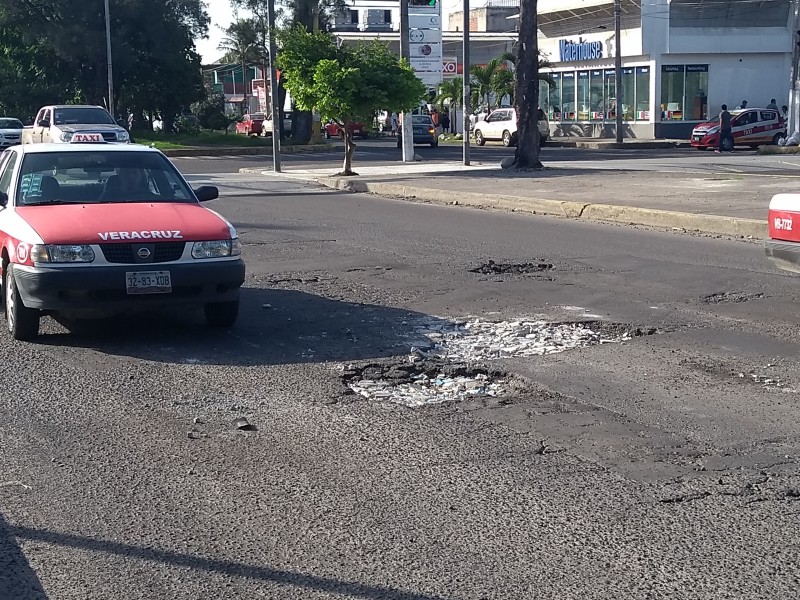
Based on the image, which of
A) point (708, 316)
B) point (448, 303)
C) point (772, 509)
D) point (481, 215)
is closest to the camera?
point (772, 509)

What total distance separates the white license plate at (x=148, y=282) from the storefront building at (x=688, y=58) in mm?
42438

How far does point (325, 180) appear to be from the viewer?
2755 cm

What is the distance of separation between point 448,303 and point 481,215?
343 inches

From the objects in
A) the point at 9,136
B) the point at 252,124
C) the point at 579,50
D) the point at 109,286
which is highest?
the point at 579,50

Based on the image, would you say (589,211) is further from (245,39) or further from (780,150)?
(245,39)

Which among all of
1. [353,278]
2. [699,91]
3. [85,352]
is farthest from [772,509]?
[699,91]

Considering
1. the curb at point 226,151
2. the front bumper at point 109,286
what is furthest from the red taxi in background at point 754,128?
the front bumper at point 109,286

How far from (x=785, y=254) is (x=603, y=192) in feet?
39.2

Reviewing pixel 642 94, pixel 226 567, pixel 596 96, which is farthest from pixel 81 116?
pixel 226 567

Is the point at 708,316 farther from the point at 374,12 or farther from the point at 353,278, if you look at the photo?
the point at 374,12

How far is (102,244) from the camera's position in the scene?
8.21 meters

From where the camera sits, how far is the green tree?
88.5 feet

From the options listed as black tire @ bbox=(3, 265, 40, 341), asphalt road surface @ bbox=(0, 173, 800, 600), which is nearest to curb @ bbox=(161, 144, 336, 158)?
asphalt road surface @ bbox=(0, 173, 800, 600)

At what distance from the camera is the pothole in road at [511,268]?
465 inches
